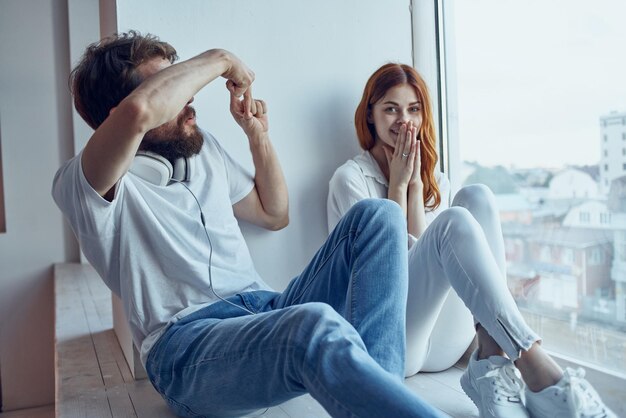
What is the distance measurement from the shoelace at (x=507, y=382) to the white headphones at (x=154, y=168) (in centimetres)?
84

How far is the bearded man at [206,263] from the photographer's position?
39.9 inches

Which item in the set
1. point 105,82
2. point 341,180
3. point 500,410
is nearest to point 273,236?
point 341,180

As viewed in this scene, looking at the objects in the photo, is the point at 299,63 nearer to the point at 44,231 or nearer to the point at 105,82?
the point at 105,82

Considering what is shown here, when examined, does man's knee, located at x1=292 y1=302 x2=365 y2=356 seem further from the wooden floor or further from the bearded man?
the wooden floor

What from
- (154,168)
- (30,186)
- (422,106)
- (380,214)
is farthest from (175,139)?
(30,186)

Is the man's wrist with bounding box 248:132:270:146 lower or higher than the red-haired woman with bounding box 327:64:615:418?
higher

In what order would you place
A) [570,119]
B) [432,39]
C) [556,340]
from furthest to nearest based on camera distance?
[432,39]
[556,340]
[570,119]

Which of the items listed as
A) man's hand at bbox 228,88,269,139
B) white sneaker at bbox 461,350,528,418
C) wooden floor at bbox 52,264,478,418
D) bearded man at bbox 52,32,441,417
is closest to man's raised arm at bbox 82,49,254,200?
bearded man at bbox 52,32,441,417

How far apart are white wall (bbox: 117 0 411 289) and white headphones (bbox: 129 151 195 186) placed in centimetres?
32

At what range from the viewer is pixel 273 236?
188cm

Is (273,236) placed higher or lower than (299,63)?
lower

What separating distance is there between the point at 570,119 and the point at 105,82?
1199mm

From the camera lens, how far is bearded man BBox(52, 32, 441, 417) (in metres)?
1.01

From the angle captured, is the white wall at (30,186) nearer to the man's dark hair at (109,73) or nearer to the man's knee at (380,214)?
the man's dark hair at (109,73)
